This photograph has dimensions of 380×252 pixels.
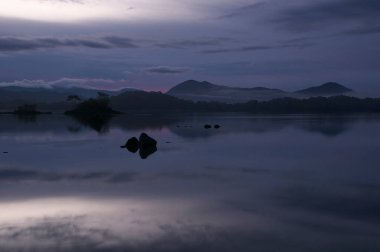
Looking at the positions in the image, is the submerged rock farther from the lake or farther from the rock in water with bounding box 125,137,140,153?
the lake

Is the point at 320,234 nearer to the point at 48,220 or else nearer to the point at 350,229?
the point at 350,229

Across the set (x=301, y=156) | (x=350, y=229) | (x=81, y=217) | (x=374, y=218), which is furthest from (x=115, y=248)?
(x=301, y=156)

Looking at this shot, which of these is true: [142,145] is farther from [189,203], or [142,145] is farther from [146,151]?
[189,203]

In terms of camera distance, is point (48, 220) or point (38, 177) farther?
point (38, 177)

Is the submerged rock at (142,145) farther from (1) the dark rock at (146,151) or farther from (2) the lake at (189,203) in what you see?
(2) the lake at (189,203)

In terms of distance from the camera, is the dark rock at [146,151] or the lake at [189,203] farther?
the dark rock at [146,151]

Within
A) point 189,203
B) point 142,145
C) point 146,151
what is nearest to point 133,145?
point 142,145

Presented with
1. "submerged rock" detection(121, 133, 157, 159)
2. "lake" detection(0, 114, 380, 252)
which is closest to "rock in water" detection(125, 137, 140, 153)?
"submerged rock" detection(121, 133, 157, 159)

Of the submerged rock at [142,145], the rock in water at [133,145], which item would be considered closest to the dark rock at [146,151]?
the submerged rock at [142,145]

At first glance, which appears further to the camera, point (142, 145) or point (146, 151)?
point (142, 145)

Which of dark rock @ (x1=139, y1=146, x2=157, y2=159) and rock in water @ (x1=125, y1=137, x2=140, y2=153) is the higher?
rock in water @ (x1=125, y1=137, x2=140, y2=153)

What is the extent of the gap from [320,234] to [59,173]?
1411cm

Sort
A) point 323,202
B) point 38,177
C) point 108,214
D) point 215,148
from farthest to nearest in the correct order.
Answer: point 215,148 → point 38,177 → point 323,202 → point 108,214

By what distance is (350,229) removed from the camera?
11.8 metres
